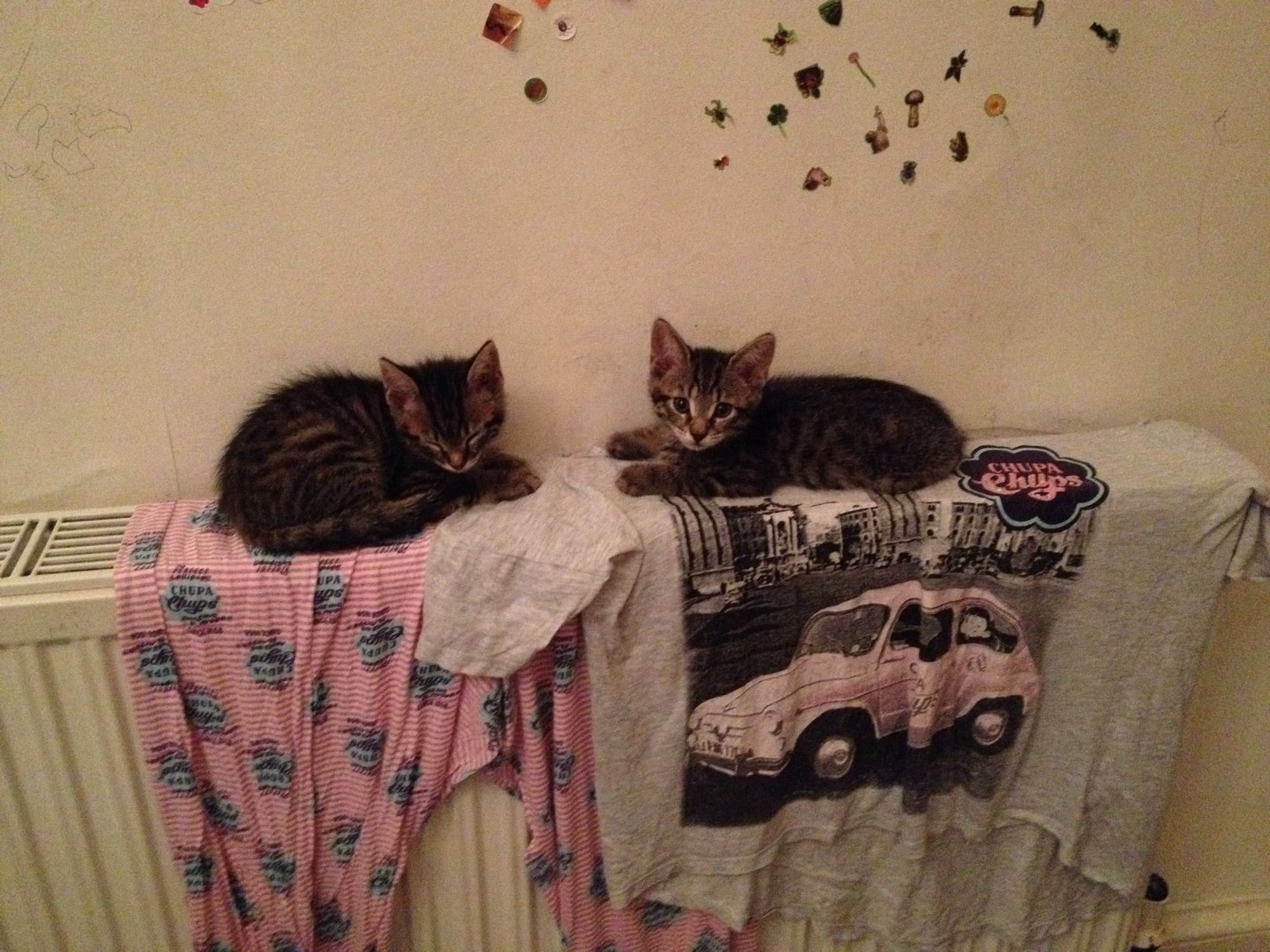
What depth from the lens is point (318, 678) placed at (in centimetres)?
95

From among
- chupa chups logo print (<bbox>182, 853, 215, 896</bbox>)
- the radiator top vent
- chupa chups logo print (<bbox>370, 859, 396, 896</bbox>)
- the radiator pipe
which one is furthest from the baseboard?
the radiator top vent

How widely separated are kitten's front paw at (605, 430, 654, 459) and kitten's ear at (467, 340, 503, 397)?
19cm

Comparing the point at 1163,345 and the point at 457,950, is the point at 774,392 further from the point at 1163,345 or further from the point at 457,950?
the point at 457,950

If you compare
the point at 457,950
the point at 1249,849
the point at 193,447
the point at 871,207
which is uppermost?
the point at 871,207

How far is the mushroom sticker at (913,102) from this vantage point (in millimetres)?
1056

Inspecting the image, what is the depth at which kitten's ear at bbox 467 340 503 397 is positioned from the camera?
997 mm

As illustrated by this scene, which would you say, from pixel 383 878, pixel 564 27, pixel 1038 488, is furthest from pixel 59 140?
pixel 1038 488

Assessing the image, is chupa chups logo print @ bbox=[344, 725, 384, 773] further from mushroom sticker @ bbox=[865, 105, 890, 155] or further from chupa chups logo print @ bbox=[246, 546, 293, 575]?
mushroom sticker @ bbox=[865, 105, 890, 155]

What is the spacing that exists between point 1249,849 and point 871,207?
4.62 ft

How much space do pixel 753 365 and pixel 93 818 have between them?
3.22ft

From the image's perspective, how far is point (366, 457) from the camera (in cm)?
103

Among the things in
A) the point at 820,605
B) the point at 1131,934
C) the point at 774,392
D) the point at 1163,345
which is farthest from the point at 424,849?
the point at 1163,345

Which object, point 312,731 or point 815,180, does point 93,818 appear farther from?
point 815,180

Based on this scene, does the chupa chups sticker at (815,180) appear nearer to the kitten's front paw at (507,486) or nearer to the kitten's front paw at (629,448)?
the kitten's front paw at (629,448)
